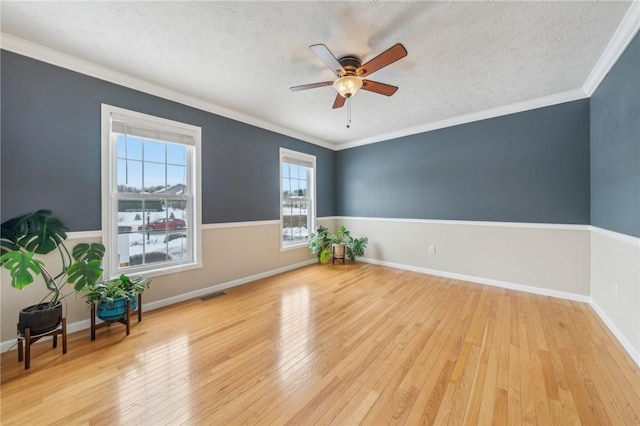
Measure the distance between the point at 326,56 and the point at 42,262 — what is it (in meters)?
2.98

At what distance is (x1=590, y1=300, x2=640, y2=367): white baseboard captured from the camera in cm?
185

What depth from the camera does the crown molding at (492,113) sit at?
118 inches

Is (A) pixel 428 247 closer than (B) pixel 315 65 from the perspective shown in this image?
No

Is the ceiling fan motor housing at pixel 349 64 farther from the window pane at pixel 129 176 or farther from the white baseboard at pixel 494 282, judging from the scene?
the white baseboard at pixel 494 282

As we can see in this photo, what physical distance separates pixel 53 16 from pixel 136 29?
54cm

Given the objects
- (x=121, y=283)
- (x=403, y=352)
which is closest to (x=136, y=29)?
(x=121, y=283)

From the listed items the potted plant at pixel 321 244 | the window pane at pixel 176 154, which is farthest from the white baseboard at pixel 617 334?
the window pane at pixel 176 154

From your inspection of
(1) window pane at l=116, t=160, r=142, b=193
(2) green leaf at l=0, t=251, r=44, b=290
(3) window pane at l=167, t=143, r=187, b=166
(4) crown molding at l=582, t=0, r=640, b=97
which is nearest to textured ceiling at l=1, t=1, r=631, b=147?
(4) crown molding at l=582, t=0, r=640, b=97

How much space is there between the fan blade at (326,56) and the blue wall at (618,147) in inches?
91.1

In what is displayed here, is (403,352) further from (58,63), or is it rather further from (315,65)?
(58,63)

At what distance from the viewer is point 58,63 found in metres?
2.23

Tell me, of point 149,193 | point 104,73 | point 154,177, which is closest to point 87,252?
point 149,193

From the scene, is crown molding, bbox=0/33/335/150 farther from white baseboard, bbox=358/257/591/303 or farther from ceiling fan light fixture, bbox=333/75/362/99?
white baseboard, bbox=358/257/591/303

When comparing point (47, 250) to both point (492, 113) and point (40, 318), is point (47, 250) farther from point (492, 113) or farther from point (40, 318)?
point (492, 113)
